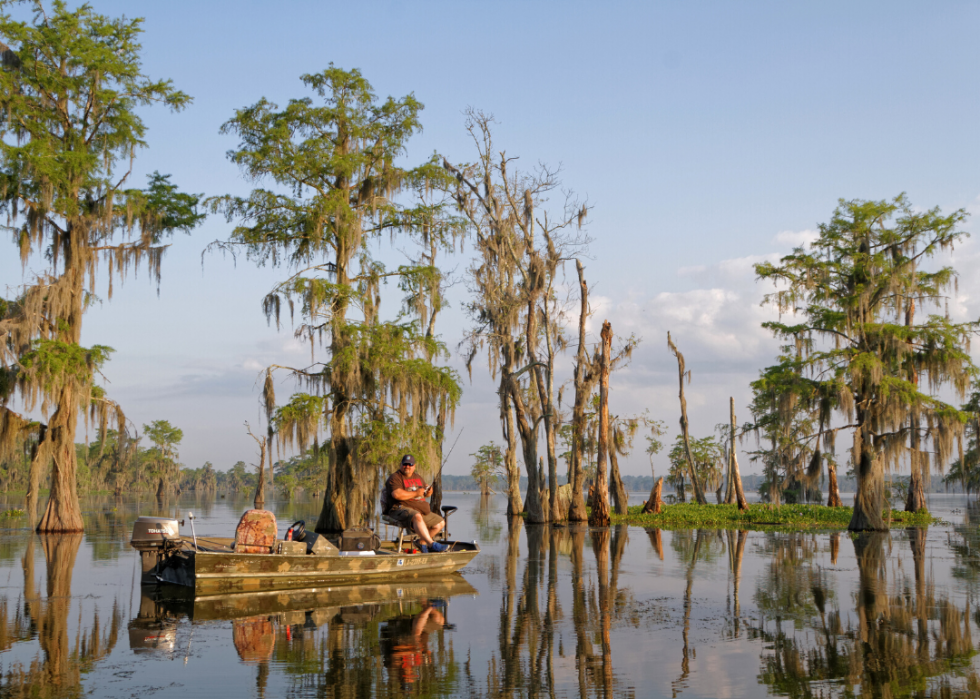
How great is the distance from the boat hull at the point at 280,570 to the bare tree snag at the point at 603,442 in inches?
629

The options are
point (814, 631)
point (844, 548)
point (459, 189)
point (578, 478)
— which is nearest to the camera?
point (814, 631)

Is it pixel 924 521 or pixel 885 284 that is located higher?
pixel 885 284

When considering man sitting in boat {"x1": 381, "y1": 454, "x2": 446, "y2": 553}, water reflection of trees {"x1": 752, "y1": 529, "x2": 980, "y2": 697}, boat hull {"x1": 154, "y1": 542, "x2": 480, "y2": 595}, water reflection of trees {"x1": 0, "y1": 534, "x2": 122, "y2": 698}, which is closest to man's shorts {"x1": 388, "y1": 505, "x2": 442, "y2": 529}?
man sitting in boat {"x1": 381, "y1": 454, "x2": 446, "y2": 553}

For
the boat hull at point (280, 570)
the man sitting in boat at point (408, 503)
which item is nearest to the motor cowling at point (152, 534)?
the boat hull at point (280, 570)

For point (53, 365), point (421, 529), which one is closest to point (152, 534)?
point (421, 529)

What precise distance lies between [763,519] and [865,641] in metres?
23.5

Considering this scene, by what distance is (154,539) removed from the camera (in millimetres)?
12672

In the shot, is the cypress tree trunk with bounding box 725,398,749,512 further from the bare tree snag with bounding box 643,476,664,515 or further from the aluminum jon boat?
the aluminum jon boat

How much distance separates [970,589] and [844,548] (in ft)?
23.8

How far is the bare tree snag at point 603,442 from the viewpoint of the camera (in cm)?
2950

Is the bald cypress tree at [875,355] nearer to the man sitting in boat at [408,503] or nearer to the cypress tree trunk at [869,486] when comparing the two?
the cypress tree trunk at [869,486]

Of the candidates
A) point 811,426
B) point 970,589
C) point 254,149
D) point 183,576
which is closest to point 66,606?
point 183,576

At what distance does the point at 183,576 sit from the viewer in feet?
40.7

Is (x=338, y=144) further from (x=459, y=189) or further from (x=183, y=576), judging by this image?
(x=183, y=576)
